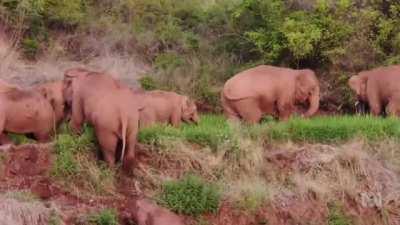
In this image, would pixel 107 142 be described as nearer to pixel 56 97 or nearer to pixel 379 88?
pixel 56 97

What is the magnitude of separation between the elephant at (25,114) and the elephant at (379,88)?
5281 millimetres

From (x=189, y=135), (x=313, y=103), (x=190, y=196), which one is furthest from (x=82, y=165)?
(x=313, y=103)

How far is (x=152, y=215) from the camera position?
1507 cm

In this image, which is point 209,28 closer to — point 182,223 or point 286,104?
point 286,104

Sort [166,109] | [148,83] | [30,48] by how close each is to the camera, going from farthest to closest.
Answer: [30,48] < [148,83] < [166,109]

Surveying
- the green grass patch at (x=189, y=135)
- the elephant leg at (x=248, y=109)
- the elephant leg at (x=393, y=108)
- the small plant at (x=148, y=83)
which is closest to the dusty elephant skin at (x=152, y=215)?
the green grass patch at (x=189, y=135)

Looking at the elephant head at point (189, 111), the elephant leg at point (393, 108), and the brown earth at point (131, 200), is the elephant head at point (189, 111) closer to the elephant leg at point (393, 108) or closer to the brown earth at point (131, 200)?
the brown earth at point (131, 200)

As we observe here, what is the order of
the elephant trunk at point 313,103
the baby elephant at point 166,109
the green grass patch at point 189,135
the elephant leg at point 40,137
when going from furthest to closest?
1. the elephant trunk at point 313,103
2. the baby elephant at point 166,109
3. the elephant leg at point 40,137
4. the green grass patch at point 189,135

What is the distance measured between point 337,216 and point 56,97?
182 inches

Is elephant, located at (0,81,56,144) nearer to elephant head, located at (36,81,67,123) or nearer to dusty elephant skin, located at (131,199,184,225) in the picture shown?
elephant head, located at (36,81,67,123)

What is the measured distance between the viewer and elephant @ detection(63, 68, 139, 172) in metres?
15.8

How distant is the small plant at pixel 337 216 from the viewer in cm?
1603

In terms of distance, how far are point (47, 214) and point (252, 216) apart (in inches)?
113

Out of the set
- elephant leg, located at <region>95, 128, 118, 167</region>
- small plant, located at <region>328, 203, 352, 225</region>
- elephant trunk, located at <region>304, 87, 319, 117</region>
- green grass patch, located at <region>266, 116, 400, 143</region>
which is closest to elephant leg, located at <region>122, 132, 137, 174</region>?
elephant leg, located at <region>95, 128, 118, 167</region>
